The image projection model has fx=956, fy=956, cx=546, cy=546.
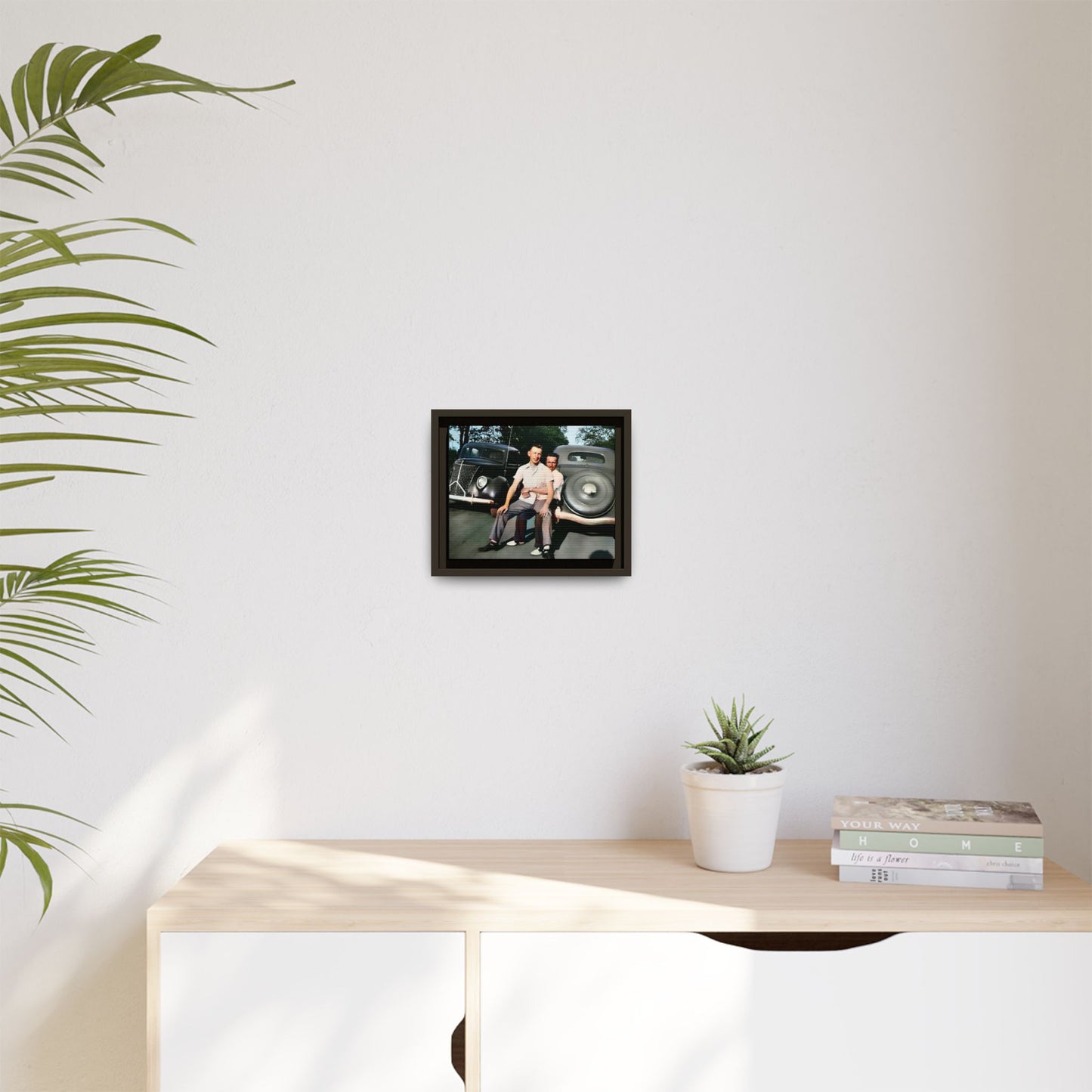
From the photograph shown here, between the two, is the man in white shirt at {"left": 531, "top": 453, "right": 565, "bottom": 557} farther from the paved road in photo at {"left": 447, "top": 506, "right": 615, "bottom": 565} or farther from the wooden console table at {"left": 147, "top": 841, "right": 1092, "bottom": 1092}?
the wooden console table at {"left": 147, "top": 841, "right": 1092, "bottom": 1092}

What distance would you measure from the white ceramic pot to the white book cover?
111 millimetres

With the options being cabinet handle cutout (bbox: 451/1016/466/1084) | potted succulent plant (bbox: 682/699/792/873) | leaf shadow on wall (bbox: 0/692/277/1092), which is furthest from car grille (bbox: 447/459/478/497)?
cabinet handle cutout (bbox: 451/1016/466/1084)

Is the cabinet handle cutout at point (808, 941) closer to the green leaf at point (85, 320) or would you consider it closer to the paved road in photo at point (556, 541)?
the paved road in photo at point (556, 541)

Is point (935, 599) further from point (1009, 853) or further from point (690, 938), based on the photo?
point (690, 938)

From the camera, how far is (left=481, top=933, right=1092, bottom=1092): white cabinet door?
136 centimetres

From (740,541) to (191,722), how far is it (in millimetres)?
1072

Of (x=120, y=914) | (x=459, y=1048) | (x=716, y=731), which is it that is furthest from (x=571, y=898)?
(x=120, y=914)

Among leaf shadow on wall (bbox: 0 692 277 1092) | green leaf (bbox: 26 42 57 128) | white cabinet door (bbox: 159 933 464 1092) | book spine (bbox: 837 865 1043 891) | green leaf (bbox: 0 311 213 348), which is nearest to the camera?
green leaf (bbox: 0 311 213 348)

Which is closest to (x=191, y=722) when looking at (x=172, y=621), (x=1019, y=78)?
(x=172, y=621)

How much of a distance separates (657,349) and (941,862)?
99cm

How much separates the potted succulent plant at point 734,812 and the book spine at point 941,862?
12 centimetres

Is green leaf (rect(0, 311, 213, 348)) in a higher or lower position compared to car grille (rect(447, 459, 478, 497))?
higher

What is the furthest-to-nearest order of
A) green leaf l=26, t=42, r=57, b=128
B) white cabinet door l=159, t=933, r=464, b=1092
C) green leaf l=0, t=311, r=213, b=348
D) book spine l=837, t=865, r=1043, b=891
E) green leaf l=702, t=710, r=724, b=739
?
green leaf l=702, t=710, r=724, b=739 < book spine l=837, t=865, r=1043, b=891 < white cabinet door l=159, t=933, r=464, b=1092 < green leaf l=26, t=42, r=57, b=128 < green leaf l=0, t=311, r=213, b=348

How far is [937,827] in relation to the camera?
1496 millimetres
